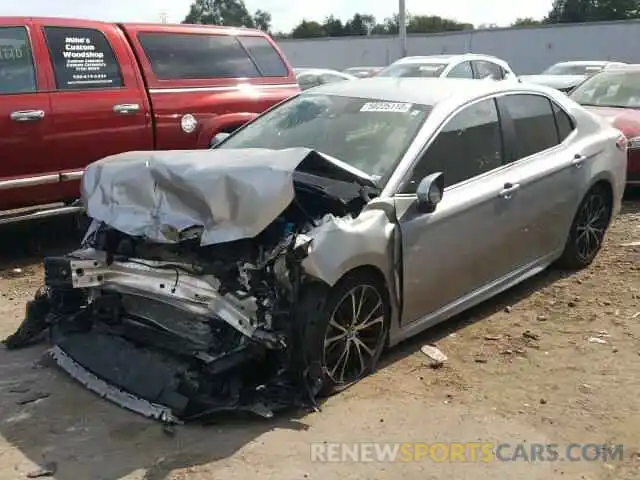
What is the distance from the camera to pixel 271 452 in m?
3.62

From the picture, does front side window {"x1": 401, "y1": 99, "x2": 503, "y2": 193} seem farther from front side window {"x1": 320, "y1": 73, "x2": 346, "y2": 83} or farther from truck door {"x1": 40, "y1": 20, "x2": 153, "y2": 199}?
front side window {"x1": 320, "y1": 73, "x2": 346, "y2": 83}

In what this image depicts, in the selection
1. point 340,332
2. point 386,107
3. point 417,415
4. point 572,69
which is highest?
point 386,107

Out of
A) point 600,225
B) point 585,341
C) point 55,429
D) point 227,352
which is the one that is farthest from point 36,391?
point 600,225

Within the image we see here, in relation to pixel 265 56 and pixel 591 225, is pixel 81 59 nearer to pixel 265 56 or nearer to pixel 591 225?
pixel 265 56

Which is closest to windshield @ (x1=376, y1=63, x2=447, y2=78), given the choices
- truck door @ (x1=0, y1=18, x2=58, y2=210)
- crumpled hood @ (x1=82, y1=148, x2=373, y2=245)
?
truck door @ (x1=0, y1=18, x2=58, y2=210)

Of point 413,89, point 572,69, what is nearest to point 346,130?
point 413,89

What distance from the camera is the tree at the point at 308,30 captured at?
8156cm

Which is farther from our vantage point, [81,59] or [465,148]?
[81,59]

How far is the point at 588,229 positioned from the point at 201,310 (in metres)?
3.71

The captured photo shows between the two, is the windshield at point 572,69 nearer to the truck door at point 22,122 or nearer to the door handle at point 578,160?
the door handle at point 578,160

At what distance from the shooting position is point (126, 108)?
281 inches

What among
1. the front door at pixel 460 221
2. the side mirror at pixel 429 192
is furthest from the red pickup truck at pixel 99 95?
the side mirror at pixel 429 192

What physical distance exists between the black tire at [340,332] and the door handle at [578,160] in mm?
2361

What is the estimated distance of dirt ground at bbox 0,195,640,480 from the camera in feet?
11.6
